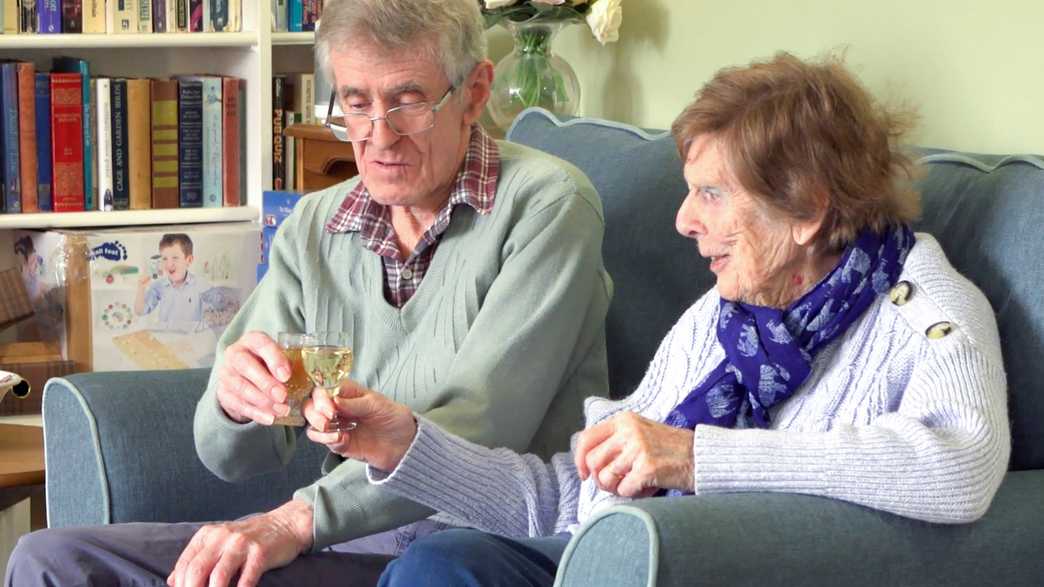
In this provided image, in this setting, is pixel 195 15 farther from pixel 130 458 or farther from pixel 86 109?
pixel 130 458

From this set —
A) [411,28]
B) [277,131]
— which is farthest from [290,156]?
[411,28]

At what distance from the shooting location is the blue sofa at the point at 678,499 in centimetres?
126

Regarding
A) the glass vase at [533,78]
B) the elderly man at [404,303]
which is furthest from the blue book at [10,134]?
the elderly man at [404,303]

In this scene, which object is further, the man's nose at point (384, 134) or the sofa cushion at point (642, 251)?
the sofa cushion at point (642, 251)

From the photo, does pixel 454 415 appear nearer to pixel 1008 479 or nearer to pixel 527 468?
pixel 527 468

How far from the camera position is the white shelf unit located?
3.18 metres

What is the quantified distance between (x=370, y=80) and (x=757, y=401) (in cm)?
63

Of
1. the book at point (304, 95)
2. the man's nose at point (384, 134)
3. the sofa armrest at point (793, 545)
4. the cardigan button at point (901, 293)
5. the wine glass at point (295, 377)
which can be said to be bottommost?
the sofa armrest at point (793, 545)

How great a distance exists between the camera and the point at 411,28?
181 cm

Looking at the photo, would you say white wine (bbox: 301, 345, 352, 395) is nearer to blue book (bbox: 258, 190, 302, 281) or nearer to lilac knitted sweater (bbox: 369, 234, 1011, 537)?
lilac knitted sweater (bbox: 369, 234, 1011, 537)

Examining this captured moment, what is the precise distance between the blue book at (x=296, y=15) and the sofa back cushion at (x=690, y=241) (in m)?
1.05

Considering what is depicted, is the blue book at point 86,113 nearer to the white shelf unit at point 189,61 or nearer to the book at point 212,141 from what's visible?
the white shelf unit at point 189,61

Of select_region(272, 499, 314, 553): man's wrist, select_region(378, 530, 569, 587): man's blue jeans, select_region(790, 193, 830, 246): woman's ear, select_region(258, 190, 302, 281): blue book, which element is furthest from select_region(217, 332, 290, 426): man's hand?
select_region(258, 190, 302, 281): blue book

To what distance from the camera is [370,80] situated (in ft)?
5.99
